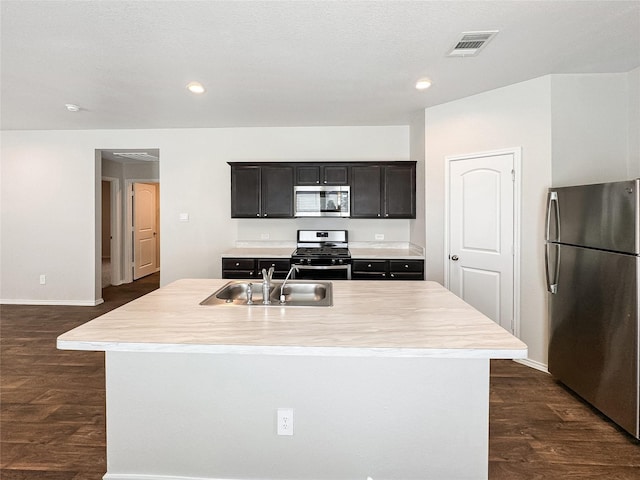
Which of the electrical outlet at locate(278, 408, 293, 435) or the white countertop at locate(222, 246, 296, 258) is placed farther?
the white countertop at locate(222, 246, 296, 258)

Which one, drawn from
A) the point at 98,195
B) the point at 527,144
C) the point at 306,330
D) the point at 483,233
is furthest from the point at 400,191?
the point at 98,195

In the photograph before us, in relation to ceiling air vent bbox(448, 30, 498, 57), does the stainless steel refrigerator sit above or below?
below

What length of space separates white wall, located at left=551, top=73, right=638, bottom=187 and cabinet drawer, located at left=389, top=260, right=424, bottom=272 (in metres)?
1.57

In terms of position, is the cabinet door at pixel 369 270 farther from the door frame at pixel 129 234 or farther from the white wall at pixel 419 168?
the door frame at pixel 129 234

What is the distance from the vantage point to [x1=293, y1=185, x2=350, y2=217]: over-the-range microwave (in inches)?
187

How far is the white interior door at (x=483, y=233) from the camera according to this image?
3547 mm

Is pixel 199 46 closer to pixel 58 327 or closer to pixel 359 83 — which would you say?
pixel 359 83

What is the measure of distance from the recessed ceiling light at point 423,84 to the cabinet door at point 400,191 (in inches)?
48.8

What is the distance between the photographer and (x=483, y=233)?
374cm

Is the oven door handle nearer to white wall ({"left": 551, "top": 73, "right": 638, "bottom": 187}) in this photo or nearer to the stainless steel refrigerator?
the stainless steel refrigerator

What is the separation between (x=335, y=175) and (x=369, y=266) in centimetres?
123

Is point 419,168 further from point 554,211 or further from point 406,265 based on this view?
point 554,211

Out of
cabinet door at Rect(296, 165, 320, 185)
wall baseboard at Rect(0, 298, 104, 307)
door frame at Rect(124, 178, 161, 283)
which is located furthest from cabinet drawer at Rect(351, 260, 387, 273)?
door frame at Rect(124, 178, 161, 283)

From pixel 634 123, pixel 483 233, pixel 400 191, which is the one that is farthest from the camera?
pixel 400 191
